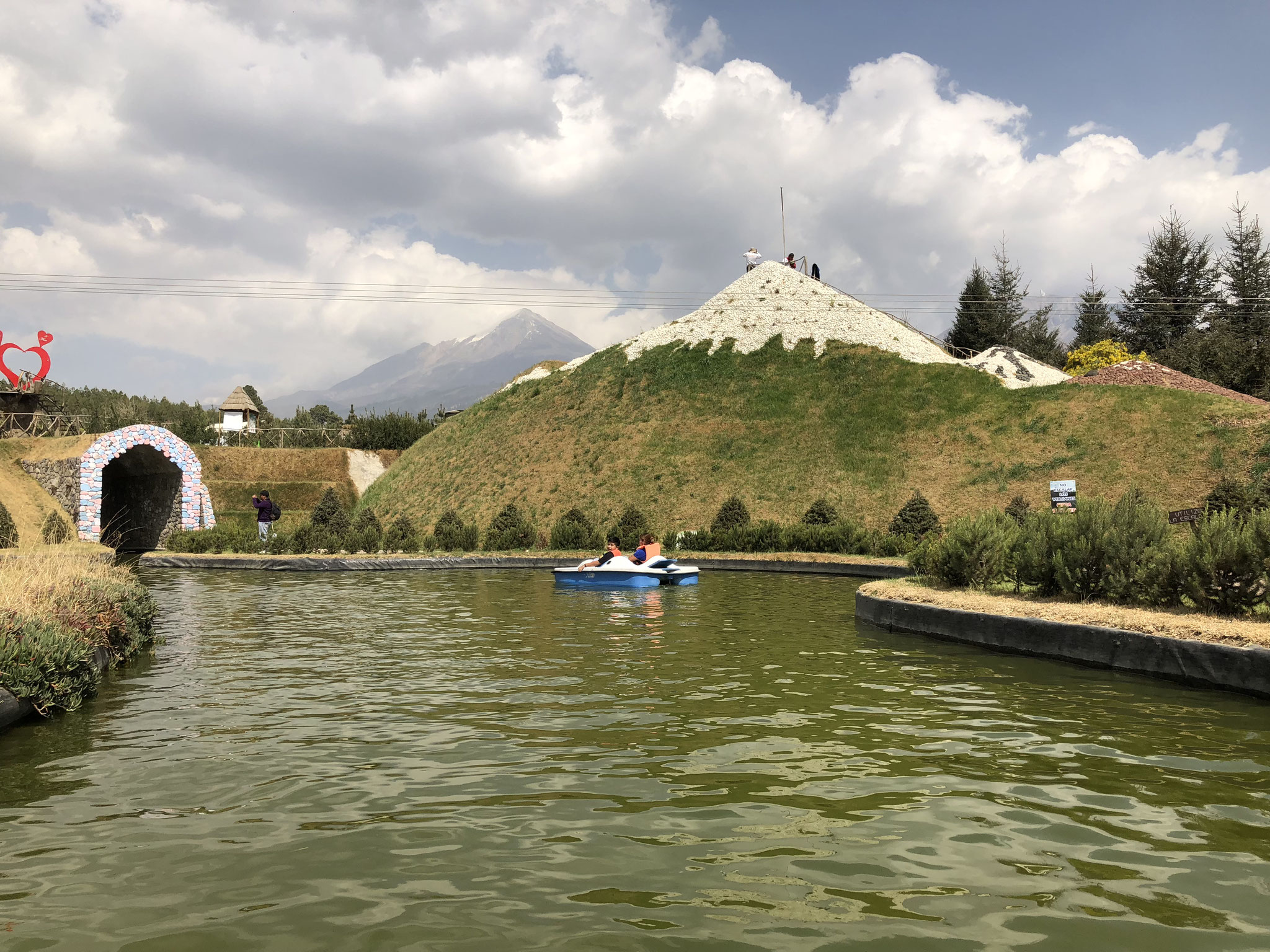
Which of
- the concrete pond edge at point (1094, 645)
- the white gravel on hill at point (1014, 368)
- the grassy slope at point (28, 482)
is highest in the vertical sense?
the white gravel on hill at point (1014, 368)

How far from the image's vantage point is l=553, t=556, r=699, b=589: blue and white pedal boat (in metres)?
21.6

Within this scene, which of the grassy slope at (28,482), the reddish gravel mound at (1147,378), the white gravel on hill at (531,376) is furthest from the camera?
the white gravel on hill at (531,376)

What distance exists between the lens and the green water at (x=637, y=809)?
4410 millimetres

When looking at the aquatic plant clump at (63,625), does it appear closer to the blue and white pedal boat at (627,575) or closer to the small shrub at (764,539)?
the blue and white pedal boat at (627,575)

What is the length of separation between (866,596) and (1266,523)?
6.31m

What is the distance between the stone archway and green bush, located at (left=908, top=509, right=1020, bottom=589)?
112 feet

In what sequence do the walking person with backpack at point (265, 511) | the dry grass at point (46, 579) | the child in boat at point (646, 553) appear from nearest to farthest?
the dry grass at point (46, 579) → the child in boat at point (646, 553) → the walking person with backpack at point (265, 511)

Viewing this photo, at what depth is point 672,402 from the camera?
50.9 metres

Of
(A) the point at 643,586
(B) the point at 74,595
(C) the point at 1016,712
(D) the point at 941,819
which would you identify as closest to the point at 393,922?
(D) the point at 941,819

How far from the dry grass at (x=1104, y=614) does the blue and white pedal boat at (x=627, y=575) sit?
6.32m

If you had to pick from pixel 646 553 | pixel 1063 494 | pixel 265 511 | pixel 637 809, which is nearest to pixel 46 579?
pixel 637 809

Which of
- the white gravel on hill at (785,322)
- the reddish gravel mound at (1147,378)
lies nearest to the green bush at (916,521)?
the reddish gravel mound at (1147,378)

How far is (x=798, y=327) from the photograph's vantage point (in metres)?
55.9

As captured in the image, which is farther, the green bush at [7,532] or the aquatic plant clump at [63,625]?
the green bush at [7,532]
